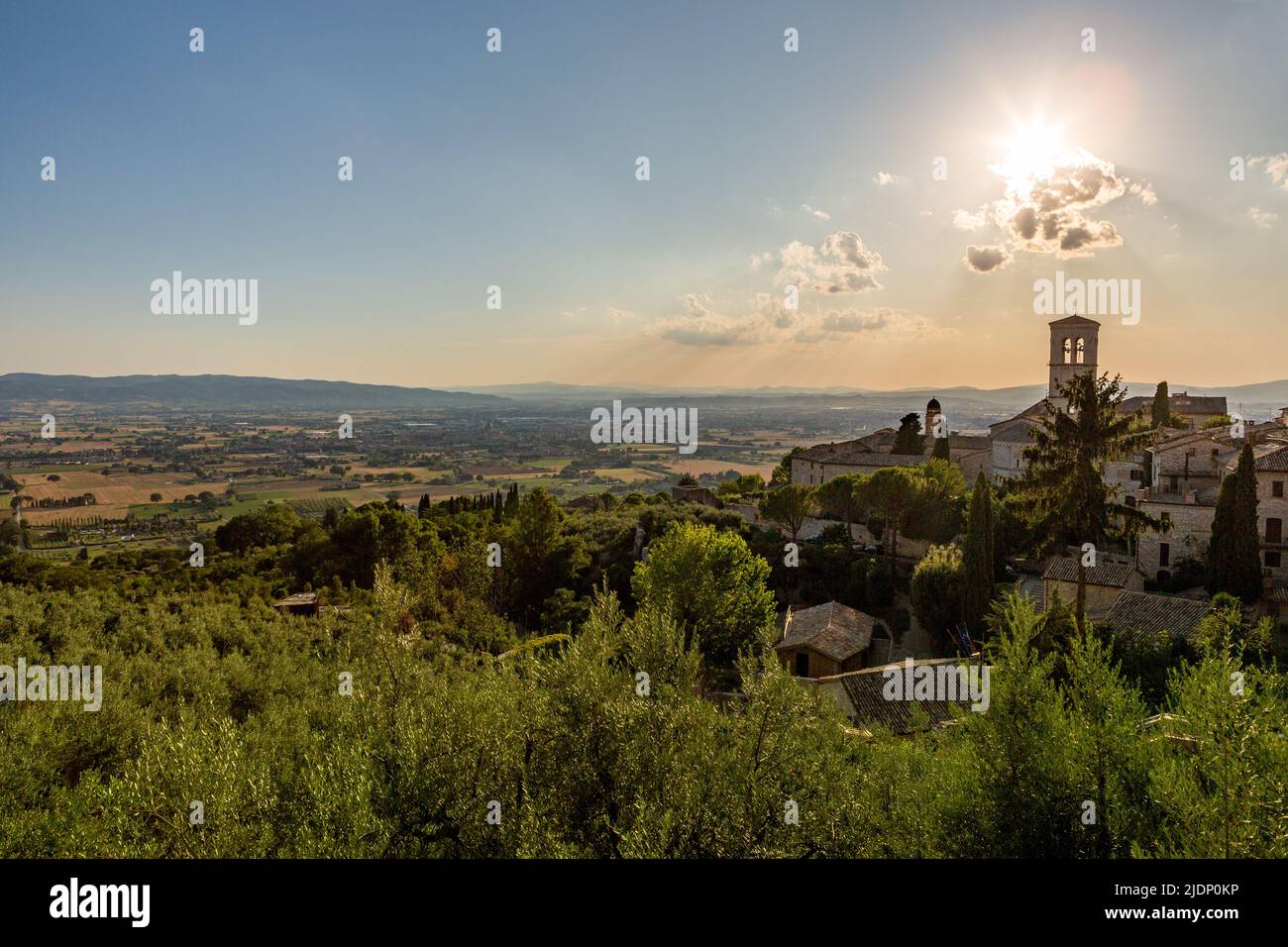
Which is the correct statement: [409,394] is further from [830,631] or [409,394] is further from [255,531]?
[830,631]

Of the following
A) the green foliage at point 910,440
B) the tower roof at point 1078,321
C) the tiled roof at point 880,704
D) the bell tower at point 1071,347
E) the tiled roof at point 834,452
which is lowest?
the tiled roof at point 880,704

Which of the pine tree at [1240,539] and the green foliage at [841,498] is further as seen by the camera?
the green foliage at [841,498]

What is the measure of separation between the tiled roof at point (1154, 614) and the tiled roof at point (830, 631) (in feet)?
24.6

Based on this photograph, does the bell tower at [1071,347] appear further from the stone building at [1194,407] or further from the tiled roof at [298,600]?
the tiled roof at [298,600]

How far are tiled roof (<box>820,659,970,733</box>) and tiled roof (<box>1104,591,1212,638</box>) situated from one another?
5.80m

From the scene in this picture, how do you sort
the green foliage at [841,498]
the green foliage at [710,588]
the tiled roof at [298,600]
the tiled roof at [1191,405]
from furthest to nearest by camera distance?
the tiled roof at [1191,405] < the green foliage at [841,498] < the tiled roof at [298,600] < the green foliage at [710,588]

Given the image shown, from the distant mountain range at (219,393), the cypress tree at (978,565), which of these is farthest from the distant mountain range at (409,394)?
the cypress tree at (978,565)

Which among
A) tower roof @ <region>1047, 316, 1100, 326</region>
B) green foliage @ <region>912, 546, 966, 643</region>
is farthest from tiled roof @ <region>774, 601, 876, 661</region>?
tower roof @ <region>1047, 316, 1100, 326</region>

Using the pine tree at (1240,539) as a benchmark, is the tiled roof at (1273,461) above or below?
above

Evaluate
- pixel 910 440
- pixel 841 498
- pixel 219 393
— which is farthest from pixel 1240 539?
pixel 219 393

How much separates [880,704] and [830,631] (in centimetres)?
722

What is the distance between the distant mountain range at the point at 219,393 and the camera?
86.9 metres

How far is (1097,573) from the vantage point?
25.2 meters
